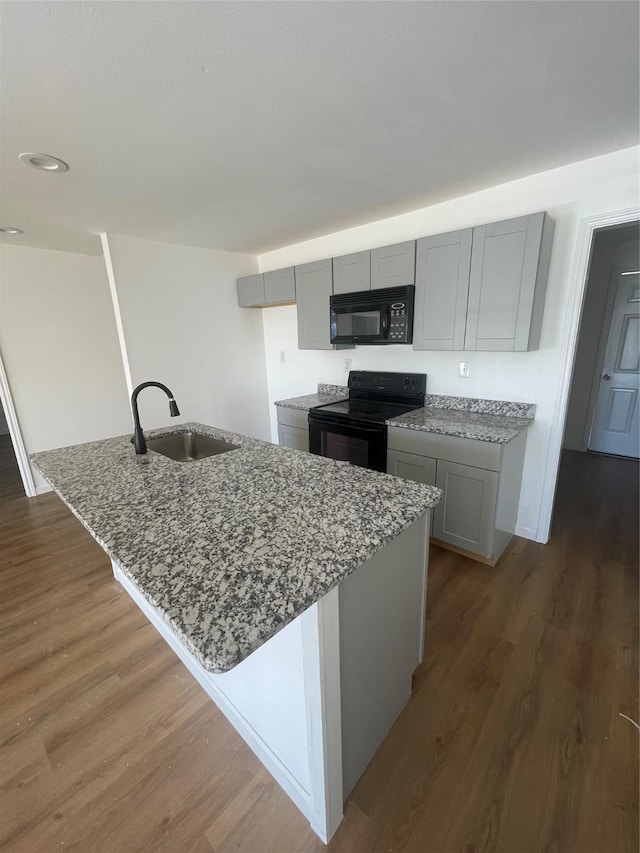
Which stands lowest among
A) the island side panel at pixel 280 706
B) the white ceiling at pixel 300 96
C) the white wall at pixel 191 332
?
the island side panel at pixel 280 706

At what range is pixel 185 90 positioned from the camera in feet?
4.14

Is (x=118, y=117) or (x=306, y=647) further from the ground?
(x=118, y=117)

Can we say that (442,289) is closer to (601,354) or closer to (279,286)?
(279,286)

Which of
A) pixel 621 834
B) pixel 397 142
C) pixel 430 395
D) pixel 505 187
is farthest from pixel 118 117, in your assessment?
pixel 621 834

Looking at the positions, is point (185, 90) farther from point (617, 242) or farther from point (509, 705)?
point (617, 242)

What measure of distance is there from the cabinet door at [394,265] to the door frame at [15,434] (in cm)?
342

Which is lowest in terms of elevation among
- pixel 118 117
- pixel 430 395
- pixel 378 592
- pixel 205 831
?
pixel 205 831

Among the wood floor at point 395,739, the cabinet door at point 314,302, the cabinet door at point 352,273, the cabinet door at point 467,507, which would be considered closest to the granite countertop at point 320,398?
the cabinet door at point 314,302

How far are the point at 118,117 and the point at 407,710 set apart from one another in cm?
265

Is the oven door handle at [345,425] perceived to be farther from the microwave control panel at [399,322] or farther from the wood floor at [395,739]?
the wood floor at [395,739]

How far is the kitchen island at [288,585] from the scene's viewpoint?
2.59 feet

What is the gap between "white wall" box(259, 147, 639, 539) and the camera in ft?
6.50

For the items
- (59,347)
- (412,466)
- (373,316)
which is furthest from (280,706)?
(59,347)

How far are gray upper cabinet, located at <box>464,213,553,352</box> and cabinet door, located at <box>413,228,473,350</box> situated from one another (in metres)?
0.06
